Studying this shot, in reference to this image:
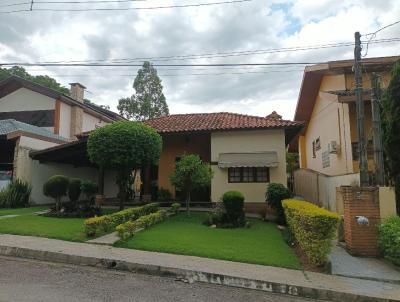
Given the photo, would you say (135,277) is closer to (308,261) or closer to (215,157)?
(308,261)

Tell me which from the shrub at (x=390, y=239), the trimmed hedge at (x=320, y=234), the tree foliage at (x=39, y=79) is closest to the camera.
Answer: the trimmed hedge at (x=320, y=234)

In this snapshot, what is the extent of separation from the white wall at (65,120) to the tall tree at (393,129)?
65.0ft

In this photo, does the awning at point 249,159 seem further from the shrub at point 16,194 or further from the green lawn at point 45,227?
the shrub at point 16,194

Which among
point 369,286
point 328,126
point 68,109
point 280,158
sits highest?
point 68,109

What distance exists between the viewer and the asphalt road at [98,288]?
18.3 ft

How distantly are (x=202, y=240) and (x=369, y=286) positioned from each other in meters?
4.33

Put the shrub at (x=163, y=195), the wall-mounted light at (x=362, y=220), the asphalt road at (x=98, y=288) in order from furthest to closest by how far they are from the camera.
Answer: the shrub at (x=163, y=195) < the wall-mounted light at (x=362, y=220) < the asphalt road at (x=98, y=288)

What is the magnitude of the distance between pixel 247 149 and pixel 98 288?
463 inches

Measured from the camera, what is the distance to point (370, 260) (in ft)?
28.0

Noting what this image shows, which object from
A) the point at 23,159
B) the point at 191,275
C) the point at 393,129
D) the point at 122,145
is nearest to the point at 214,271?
the point at 191,275

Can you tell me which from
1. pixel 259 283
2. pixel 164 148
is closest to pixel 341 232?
pixel 259 283

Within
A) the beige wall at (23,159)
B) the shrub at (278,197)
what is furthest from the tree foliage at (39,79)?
the shrub at (278,197)

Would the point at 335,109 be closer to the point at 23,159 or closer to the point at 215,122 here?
the point at 215,122

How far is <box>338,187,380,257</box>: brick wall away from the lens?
8859 mm
